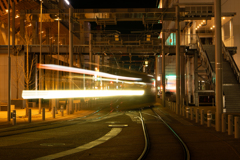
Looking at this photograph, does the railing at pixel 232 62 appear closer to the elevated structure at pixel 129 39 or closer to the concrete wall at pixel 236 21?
the elevated structure at pixel 129 39

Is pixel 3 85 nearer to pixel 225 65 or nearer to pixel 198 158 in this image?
pixel 225 65

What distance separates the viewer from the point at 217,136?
12.3m

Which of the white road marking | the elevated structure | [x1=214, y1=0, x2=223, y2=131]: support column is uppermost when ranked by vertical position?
the elevated structure

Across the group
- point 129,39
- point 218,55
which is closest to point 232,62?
point 129,39

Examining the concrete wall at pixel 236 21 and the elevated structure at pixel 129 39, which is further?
the concrete wall at pixel 236 21

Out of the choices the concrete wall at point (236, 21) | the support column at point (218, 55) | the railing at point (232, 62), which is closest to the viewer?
the support column at point (218, 55)

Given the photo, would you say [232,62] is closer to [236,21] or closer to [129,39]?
[236,21]

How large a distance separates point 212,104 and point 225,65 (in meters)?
7.21

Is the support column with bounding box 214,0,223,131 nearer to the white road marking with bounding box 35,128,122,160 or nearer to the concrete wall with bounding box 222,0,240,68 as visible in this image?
the white road marking with bounding box 35,128,122,160

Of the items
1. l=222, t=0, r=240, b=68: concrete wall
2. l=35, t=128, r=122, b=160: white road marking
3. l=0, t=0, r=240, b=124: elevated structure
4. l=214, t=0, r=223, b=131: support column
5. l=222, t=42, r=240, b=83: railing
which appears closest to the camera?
l=35, t=128, r=122, b=160: white road marking

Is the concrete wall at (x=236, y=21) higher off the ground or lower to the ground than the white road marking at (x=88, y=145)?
higher

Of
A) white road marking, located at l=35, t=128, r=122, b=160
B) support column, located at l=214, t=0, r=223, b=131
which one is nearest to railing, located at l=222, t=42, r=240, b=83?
support column, located at l=214, t=0, r=223, b=131

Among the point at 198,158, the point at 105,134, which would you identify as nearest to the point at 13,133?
the point at 105,134

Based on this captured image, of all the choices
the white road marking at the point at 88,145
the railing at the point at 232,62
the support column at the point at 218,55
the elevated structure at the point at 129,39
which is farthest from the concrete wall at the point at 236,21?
the white road marking at the point at 88,145
